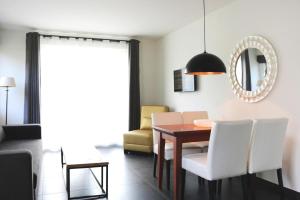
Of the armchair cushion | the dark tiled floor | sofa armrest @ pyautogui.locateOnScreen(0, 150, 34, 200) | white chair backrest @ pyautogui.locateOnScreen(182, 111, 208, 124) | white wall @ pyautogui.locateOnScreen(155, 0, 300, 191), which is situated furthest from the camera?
the armchair cushion

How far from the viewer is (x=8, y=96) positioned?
18.0 ft

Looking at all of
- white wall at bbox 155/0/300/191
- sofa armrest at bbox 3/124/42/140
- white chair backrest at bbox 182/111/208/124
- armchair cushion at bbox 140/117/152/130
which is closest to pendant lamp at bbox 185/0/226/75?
white wall at bbox 155/0/300/191

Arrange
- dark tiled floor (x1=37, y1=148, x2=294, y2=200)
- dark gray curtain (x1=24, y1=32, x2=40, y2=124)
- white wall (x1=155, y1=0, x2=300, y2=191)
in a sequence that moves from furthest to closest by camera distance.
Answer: dark gray curtain (x1=24, y1=32, x2=40, y2=124), dark tiled floor (x1=37, y1=148, x2=294, y2=200), white wall (x1=155, y1=0, x2=300, y2=191)

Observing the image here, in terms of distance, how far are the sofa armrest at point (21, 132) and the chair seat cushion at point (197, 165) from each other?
287 cm

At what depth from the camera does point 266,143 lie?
2.79 metres

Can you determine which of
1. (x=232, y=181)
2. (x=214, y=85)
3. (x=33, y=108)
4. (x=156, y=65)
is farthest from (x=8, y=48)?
(x=232, y=181)

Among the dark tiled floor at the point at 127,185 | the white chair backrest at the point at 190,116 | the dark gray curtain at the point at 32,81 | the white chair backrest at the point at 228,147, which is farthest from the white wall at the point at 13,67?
the white chair backrest at the point at 228,147

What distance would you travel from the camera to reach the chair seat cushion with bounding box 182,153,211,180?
8.84 feet

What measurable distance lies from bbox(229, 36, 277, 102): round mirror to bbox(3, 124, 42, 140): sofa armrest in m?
3.39

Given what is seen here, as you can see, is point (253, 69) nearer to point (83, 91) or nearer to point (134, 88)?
point (134, 88)

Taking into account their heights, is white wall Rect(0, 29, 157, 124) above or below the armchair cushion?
above

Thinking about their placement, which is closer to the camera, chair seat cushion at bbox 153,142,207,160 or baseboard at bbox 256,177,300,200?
baseboard at bbox 256,177,300,200

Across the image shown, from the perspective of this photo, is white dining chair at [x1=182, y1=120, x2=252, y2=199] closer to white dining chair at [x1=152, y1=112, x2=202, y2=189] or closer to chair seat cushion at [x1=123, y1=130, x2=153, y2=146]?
white dining chair at [x1=152, y1=112, x2=202, y2=189]

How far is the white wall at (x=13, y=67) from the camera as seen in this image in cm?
547
